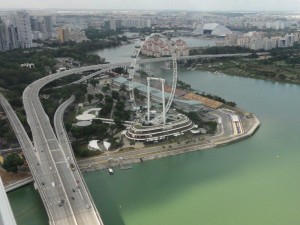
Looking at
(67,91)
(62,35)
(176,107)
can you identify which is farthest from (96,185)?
(62,35)

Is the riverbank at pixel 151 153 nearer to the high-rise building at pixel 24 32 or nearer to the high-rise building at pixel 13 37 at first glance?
the high-rise building at pixel 13 37

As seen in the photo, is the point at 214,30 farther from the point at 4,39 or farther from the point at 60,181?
the point at 60,181

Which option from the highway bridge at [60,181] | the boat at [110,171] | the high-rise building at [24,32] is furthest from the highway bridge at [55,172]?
the high-rise building at [24,32]

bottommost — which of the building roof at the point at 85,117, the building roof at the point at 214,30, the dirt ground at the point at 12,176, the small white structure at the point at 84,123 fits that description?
the dirt ground at the point at 12,176

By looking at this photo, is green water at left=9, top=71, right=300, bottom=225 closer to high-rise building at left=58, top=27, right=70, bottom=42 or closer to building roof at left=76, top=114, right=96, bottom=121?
building roof at left=76, top=114, right=96, bottom=121

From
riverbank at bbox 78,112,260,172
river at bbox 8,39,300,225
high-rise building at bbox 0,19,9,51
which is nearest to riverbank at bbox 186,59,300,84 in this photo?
river at bbox 8,39,300,225

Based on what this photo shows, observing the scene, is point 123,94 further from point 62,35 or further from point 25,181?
point 62,35

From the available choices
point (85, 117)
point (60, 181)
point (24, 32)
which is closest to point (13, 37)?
point (24, 32)
